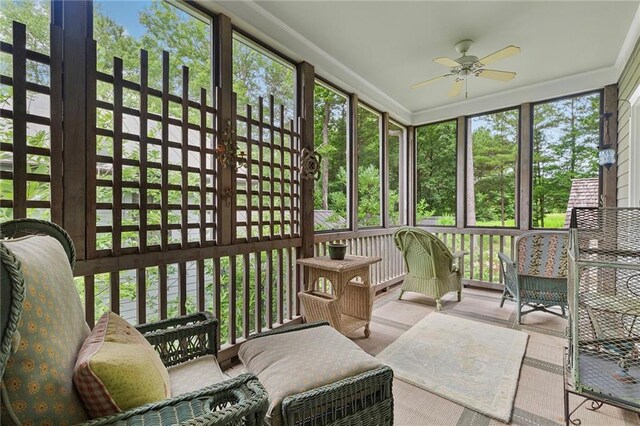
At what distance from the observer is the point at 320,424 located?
1.11 metres

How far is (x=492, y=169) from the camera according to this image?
4555mm

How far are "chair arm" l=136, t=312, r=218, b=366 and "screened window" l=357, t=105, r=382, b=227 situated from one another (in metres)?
2.83

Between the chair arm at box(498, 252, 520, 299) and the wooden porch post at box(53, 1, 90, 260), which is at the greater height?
the wooden porch post at box(53, 1, 90, 260)

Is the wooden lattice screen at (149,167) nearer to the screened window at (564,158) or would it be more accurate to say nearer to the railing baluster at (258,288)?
the railing baluster at (258,288)

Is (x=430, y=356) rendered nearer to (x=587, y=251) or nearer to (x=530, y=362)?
(x=530, y=362)

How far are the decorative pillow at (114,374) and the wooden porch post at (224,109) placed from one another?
4.37ft

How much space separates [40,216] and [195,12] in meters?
1.78

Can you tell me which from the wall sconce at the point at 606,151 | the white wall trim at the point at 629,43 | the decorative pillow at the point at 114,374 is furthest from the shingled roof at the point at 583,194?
the decorative pillow at the point at 114,374

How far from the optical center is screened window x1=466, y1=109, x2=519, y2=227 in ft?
14.3

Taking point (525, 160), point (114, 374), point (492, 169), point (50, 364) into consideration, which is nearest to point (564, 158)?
point (525, 160)

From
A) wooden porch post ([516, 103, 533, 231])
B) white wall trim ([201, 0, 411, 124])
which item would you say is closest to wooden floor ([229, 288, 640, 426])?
wooden porch post ([516, 103, 533, 231])

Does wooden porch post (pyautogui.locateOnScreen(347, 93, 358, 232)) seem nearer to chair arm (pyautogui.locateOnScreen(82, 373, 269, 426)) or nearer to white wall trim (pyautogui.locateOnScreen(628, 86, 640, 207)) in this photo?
white wall trim (pyautogui.locateOnScreen(628, 86, 640, 207))

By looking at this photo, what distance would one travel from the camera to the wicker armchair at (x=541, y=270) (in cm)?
297

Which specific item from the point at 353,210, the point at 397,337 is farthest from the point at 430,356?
the point at 353,210
